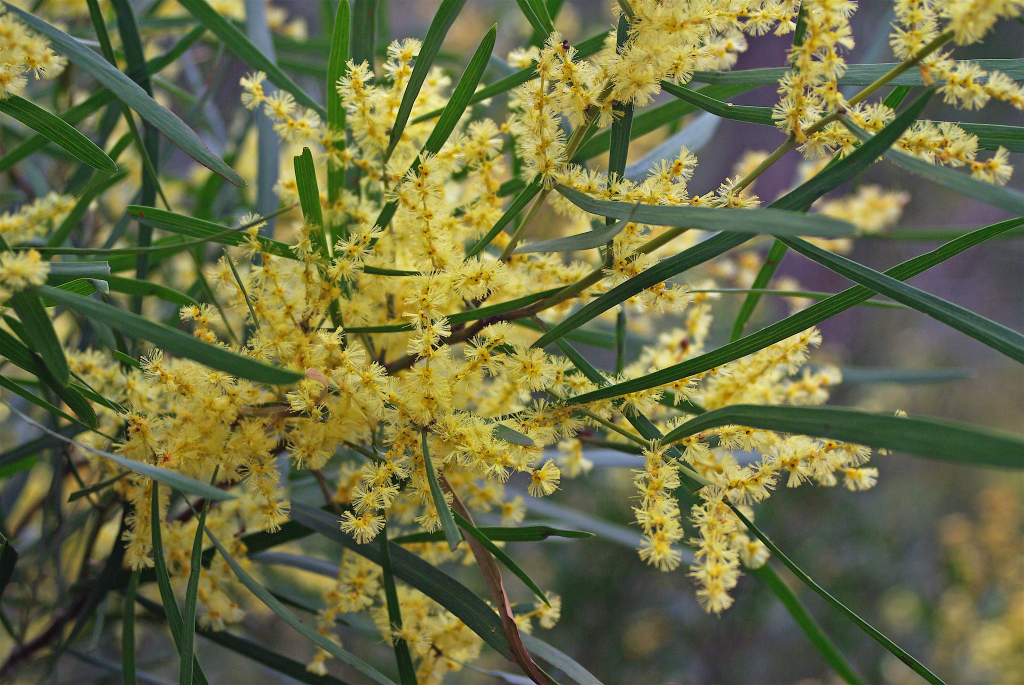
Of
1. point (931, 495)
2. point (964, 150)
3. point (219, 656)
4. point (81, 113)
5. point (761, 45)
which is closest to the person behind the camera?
point (964, 150)

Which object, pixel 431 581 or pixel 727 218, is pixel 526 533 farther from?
pixel 727 218

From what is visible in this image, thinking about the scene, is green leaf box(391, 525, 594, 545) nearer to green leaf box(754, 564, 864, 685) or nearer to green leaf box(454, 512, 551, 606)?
green leaf box(454, 512, 551, 606)

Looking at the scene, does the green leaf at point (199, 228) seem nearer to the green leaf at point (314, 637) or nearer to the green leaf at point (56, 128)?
the green leaf at point (56, 128)

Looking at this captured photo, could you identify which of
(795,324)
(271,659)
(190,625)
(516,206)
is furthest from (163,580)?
(795,324)

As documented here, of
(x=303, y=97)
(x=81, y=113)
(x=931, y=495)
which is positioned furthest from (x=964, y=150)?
(x=931, y=495)

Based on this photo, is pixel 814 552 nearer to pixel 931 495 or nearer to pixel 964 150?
pixel 931 495

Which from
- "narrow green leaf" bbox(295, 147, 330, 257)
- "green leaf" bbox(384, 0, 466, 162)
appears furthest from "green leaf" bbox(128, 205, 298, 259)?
"green leaf" bbox(384, 0, 466, 162)
